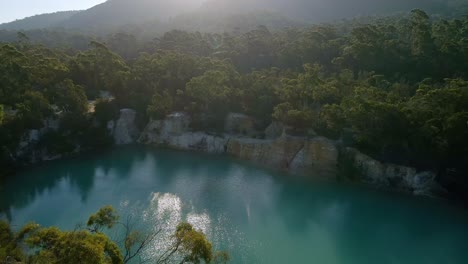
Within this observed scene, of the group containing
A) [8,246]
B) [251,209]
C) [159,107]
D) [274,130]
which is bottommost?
[251,209]

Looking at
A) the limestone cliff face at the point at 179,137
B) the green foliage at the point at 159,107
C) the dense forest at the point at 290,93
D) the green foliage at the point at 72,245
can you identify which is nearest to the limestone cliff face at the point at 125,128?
the dense forest at the point at 290,93

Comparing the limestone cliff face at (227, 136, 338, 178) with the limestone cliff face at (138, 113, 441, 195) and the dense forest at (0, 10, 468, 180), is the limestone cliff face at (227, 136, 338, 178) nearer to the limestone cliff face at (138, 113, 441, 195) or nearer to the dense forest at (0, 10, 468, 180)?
the limestone cliff face at (138, 113, 441, 195)

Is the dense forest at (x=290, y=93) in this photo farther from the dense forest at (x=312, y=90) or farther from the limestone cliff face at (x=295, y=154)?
the limestone cliff face at (x=295, y=154)

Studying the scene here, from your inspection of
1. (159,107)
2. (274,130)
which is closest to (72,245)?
(274,130)

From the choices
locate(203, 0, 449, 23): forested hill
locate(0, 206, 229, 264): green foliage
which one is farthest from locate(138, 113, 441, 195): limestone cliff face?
locate(203, 0, 449, 23): forested hill

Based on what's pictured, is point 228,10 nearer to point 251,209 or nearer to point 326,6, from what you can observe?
point 326,6

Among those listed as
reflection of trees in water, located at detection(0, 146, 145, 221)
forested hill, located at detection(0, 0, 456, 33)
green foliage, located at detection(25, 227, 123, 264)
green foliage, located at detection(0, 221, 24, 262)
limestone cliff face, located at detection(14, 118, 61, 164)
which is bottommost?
reflection of trees in water, located at detection(0, 146, 145, 221)
